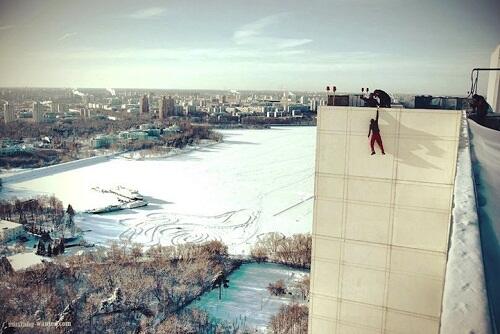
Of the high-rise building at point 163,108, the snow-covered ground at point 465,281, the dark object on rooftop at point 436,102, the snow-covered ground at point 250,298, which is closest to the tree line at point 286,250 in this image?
the snow-covered ground at point 250,298

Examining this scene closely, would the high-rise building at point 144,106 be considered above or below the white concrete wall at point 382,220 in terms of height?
above

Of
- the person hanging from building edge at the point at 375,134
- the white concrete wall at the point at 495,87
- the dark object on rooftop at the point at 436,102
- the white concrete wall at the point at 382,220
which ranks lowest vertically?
the white concrete wall at the point at 382,220

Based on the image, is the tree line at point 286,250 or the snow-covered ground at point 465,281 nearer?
the snow-covered ground at point 465,281

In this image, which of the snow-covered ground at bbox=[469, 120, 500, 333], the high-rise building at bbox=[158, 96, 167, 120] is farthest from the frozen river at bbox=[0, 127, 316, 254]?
the high-rise building at bbox=[158, 96, 167, 120]

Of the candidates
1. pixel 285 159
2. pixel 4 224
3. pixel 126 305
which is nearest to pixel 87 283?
pixel 126 305

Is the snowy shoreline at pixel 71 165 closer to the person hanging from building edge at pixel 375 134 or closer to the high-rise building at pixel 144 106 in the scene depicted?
the high-rise building at pixel 144 106

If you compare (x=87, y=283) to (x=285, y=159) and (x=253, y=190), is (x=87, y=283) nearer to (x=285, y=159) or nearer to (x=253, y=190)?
(x=253, y=190)
